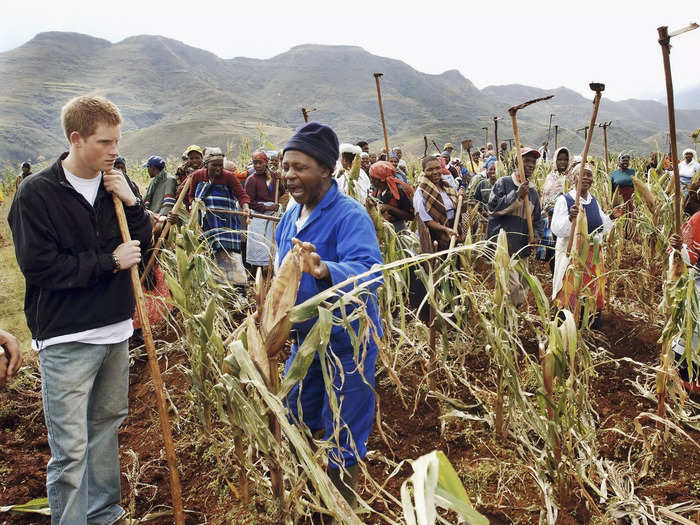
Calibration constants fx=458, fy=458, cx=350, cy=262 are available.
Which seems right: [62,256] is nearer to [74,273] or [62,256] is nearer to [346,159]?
[74,273]

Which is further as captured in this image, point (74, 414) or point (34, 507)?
point (34, 507)

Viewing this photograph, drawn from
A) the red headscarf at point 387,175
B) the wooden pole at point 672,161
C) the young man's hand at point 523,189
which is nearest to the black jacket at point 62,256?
the wooden pole at point 672,161

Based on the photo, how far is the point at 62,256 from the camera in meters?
1.53

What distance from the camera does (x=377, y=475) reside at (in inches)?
86.2

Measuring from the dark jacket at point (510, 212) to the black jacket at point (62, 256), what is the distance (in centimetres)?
298

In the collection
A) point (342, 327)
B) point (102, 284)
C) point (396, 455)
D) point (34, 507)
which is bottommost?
point (396, 455)

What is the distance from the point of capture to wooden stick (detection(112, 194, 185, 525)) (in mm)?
1600

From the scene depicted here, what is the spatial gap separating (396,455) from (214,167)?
9.43ft

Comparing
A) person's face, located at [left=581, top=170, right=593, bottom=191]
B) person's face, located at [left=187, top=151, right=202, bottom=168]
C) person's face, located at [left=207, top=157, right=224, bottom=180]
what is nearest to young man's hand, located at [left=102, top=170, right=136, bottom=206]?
person's face, located at [left=207, top=157, right=224, bottom=180]

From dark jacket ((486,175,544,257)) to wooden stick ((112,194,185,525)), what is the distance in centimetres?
290

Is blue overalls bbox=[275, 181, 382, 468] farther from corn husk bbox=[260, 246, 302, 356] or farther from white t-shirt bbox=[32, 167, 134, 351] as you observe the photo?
white t-shirt bbox=[32, 167, 134, 351]

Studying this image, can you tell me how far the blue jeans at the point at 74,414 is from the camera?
5.10 feet

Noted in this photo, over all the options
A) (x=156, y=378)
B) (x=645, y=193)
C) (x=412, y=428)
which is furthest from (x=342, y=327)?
(x=645, y=193)

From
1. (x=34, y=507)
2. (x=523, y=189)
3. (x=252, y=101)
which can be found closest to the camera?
(x=34, y=507)
